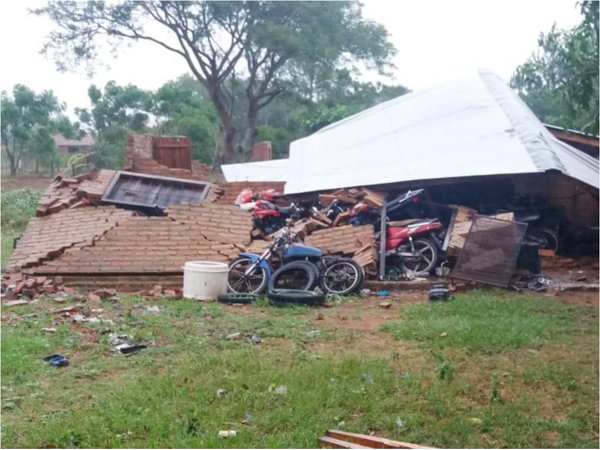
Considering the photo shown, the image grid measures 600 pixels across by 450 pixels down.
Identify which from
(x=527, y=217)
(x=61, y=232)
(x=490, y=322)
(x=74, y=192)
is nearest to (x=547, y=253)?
(x=527, y=217)

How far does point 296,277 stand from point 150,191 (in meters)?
4.26

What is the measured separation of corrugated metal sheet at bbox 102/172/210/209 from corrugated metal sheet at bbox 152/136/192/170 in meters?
3.67

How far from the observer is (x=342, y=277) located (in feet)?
29.6

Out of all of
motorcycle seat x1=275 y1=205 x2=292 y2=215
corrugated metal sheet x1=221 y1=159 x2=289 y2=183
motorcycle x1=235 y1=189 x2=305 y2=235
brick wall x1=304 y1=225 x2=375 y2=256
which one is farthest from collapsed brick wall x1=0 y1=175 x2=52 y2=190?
brick wall x1=304 y1=225 x2=375 y2=256

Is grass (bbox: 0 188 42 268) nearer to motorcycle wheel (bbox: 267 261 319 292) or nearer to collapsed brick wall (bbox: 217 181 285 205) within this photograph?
Answer: collapsed brick wall (bbox: 217 181 285 205)

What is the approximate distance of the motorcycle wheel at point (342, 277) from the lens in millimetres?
8945

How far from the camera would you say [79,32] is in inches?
→ 870

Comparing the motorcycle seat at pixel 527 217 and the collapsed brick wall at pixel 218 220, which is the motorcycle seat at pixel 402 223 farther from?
the collapsed brick wall at pixel 218 220

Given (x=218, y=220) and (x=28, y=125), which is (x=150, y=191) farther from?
(x=28, y=125)

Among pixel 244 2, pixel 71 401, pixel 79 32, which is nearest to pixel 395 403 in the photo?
pixel 71 401

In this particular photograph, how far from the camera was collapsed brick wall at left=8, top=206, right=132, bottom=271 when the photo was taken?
9.67 m

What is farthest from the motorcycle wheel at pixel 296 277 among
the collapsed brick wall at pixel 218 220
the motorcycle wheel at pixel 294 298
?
the collapsed brick wall at pixel 218 220

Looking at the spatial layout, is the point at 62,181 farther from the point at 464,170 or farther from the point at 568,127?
the point at 568,127

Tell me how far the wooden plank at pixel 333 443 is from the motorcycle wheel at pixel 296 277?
4925mm
